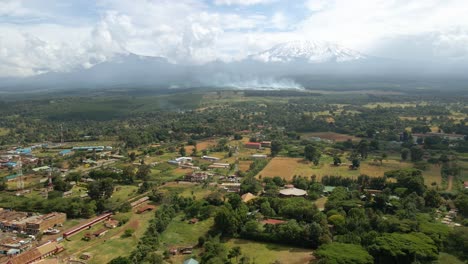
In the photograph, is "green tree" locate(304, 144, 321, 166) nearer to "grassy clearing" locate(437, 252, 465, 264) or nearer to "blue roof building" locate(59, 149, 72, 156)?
"grassy clearing" locate(437, 252, 465, 264)

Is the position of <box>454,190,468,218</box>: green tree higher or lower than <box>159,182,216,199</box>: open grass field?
higher

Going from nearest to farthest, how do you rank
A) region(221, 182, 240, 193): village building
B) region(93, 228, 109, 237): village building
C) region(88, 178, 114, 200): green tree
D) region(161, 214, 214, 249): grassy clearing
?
region(161, 214, 214, 249): grassy clearing < region(93, 228, 109, 237): village building < region(88, 178, 114, 200): green tree < region(221, 182, 240, 193): village building

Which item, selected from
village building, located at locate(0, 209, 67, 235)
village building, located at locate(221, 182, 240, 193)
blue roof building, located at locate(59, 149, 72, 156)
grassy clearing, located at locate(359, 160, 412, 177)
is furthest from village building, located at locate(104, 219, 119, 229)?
blue roof building, located at locate(59, 149, 72, 156)

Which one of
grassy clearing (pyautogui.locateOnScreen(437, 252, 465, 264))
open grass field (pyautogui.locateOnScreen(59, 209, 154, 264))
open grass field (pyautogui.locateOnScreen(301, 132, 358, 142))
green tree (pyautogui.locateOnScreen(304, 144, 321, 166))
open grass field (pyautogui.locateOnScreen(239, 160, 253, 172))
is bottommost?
open grass field (pyautogui.locateOnScreen(59, 209, 154, 264))

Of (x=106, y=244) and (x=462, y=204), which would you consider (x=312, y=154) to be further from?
(x=106, y=244)

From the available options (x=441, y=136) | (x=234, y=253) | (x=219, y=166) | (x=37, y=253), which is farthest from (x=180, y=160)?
(x=441, y=136)

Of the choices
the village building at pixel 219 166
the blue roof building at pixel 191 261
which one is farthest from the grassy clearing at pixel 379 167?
the blue roof building at pixel 191 261

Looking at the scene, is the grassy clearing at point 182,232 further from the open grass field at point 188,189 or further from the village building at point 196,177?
the village building at point 196,177
